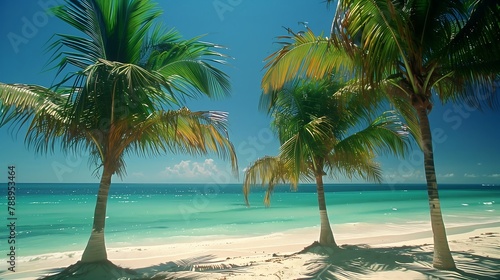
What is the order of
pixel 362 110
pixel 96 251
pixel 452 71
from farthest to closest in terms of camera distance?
1. pixel 362 110
2. pixel 96 251
3. pixel 452 71

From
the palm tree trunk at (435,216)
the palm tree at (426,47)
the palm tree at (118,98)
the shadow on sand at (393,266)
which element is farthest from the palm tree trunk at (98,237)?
the palm tree trunk at (435,216)

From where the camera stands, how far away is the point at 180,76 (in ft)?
20.4

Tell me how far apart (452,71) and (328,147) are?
314 cm

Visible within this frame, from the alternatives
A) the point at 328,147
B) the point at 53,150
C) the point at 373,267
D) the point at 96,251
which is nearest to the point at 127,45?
the point at 53,150

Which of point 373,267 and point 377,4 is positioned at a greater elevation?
point 377,4

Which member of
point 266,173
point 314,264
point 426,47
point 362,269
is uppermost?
point 426,47

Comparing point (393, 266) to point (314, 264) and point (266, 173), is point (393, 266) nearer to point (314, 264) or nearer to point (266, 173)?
point (314, 264)

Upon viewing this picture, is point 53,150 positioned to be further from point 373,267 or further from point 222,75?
point 373,267

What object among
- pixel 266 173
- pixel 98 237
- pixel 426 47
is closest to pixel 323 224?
pixel 266 173

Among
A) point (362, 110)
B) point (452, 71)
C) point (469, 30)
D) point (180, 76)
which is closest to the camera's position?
point (469, 30)

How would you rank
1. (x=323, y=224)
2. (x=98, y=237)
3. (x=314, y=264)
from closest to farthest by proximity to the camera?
(x=98, y=237), (x=314, y=264), (x=323, y=224)

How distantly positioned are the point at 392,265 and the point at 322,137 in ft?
8.70

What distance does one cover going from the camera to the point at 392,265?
5.66 meters

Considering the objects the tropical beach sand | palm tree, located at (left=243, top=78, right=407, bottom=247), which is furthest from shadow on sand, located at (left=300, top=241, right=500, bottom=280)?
palm tree, located at (left=243, top=78, right=407, bottom=247)
